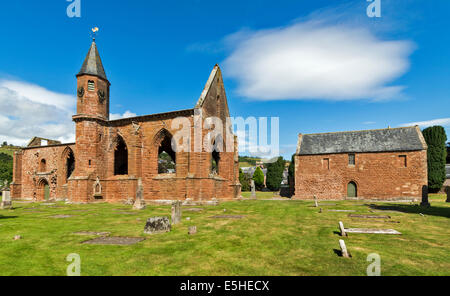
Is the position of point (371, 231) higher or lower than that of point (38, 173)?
lower

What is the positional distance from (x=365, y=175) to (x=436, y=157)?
43.5 feet

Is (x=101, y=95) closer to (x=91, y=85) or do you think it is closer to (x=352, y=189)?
(x=91, y=85)

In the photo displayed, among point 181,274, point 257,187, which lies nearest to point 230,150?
point 181,274

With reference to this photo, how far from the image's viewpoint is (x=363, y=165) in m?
29.5

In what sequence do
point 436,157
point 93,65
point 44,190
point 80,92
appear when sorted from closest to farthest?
point 80,92, point 93,65, point 44,190, point 436,157

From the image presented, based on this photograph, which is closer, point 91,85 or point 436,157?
point 91,85

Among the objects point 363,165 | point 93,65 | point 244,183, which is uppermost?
point 93,65

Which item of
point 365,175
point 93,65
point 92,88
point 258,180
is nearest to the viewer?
point 92,88

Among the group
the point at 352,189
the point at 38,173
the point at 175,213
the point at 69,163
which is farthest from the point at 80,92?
the point at 352,189

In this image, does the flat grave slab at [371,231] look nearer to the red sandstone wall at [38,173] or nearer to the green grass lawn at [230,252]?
the green grass lawn at [230,252]

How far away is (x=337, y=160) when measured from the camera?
30969 millimetres
